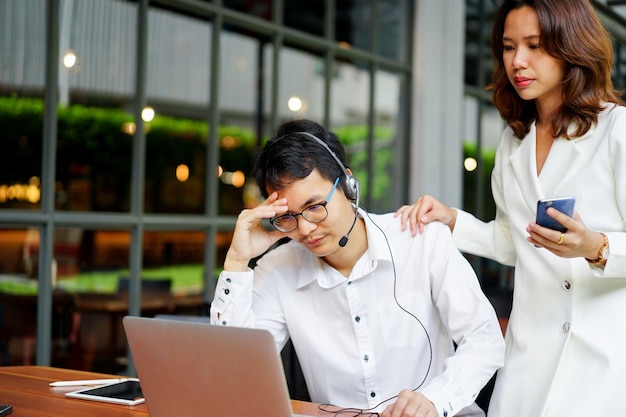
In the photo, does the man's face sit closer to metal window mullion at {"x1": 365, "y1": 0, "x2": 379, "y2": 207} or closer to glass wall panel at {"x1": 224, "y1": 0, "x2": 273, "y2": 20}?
glass wall panel at {"x1": 224, "y1": 0, "x2": 273, "y2": 20}

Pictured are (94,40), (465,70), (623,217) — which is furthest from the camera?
(465,70)

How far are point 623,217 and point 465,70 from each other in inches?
249

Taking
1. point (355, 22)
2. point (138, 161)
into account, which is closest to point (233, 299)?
point (138, 161)

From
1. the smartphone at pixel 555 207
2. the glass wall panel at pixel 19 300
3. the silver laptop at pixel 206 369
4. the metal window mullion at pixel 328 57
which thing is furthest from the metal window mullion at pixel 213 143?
the smartphone at pixel 555 207

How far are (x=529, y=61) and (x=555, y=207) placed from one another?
1.65 feet

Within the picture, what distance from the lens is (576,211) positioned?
2035 millimetres

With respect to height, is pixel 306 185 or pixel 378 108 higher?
pixel 378 108

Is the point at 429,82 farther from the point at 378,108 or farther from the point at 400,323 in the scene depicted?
the point at 400,323

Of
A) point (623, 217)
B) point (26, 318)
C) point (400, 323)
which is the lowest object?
point (26, 318)

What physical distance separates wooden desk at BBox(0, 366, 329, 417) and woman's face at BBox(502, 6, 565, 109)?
101cm

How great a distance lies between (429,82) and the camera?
7469mm

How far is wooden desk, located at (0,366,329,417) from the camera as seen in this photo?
1991mm

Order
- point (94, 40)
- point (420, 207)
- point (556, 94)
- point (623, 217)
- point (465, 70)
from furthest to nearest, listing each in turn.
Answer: point (465, 70), point (94, 40), point (420, 207), point (556, 94), point (623, 217)

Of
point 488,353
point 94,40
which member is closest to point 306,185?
point 488,353
